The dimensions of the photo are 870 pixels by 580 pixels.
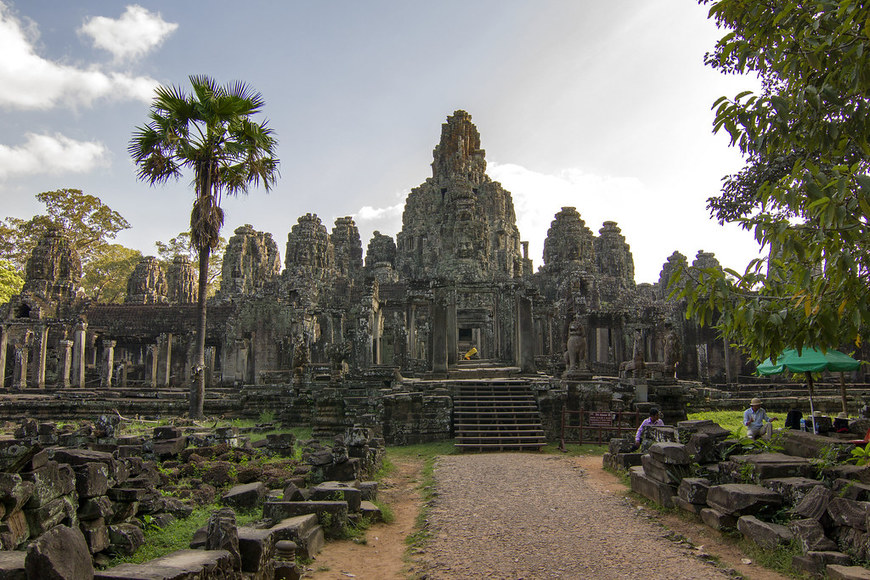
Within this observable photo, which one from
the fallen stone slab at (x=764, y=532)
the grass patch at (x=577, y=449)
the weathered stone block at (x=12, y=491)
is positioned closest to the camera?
the weathered stone block at (x=12, y=491)

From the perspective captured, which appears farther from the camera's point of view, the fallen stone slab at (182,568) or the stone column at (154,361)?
the stone column at (154,361)

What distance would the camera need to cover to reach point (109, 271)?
144ft

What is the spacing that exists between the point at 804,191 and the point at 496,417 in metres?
10.6

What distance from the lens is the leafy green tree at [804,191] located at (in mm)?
4680

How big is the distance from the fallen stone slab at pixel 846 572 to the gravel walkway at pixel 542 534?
881mm

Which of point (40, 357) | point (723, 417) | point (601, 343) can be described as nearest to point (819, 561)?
point (723, 417)

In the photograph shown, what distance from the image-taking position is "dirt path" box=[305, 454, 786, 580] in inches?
230

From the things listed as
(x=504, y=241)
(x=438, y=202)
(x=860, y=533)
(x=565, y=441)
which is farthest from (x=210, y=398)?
(x=504, y=241)

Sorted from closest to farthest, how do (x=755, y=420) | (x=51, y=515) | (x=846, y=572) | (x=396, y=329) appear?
(x=846, y=572) → (x=51, y=515) → (x=755, y=420) → (x=396, y=329)

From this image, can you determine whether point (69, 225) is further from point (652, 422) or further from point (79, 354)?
point (652, 422)

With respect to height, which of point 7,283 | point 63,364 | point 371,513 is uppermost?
point 7,283

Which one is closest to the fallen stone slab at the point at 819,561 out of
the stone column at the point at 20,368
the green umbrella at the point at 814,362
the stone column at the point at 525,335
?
the green umbrella at the point at 814,362

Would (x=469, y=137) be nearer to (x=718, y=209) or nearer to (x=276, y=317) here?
(x=276, y=317)

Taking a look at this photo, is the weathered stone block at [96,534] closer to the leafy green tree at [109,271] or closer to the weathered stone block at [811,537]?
the weathered stone block at [811,537]
